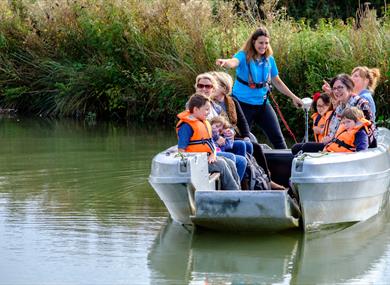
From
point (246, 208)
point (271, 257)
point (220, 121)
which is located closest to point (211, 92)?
point (220, 121)

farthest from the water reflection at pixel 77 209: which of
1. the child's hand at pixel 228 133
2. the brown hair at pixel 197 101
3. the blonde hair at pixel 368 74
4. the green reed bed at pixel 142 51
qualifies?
the blonde hair at pixel 368 74

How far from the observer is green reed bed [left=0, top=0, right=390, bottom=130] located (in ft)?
53.3

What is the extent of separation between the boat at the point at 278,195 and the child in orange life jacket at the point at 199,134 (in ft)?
0.36

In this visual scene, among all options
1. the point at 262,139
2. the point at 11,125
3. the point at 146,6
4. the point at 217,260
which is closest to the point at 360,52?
the point at 262,139

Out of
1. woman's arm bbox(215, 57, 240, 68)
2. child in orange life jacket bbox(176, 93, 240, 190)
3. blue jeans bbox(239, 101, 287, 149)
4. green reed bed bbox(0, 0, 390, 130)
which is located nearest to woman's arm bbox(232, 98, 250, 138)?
woman's arm bbox(215, 57, 240, 68)

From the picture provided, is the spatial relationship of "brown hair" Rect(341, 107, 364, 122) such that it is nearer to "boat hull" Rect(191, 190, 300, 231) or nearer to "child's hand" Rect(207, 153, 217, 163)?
"boat hull" Rect(191, 190, 300, 231)

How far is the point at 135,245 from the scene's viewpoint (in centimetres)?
856

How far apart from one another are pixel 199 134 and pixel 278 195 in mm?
1099

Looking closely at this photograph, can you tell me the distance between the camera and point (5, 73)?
2186cm

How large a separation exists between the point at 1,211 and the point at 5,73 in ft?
39.8

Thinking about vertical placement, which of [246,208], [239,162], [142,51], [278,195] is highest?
[142,51]

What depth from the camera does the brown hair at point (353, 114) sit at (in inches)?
355

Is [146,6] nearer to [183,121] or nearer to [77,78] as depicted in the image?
[77,78]

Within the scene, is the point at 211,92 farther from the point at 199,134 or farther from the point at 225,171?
the point at 225,171
